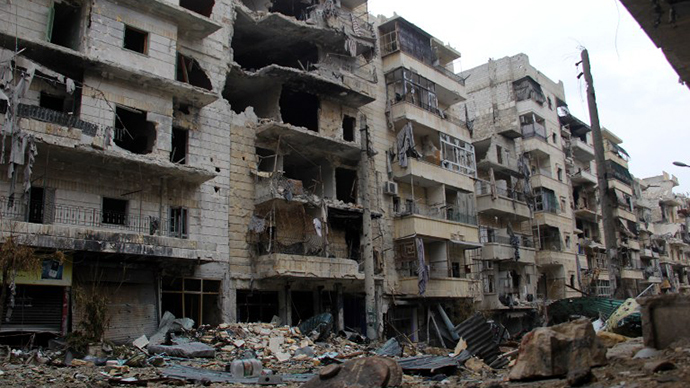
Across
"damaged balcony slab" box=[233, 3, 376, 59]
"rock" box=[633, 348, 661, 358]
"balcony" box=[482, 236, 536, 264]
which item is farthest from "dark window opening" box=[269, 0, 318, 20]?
"rock" box=[633, 348, 661, 358]

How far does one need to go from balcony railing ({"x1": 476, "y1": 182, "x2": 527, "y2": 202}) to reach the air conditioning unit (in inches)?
346

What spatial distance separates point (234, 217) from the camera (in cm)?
2377

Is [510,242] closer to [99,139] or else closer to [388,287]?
[388,287]

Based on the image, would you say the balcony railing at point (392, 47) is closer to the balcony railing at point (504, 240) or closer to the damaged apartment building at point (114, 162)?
the balcony railing at point (504, 240)

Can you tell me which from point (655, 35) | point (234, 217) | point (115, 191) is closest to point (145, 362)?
point (115, 191)

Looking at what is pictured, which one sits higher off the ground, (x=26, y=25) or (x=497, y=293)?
(x=26, y=25)

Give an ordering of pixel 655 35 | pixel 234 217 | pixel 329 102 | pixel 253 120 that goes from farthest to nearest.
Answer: pixel 329 102 → pixel 253 120 → pixel 234 217 → pixel 655 35

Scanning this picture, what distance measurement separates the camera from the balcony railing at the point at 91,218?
18.0 m

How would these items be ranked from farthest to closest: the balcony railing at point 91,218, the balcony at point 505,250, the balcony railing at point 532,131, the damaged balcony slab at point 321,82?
the balcony railing at point 532,131
the balcony at point 505,250
the damaged balcony slab at point 321,82
the balcony railing at point 91,218

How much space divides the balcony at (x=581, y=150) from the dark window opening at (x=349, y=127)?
83.8 feet

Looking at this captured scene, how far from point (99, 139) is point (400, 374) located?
13.4m

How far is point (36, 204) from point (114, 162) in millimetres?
2681

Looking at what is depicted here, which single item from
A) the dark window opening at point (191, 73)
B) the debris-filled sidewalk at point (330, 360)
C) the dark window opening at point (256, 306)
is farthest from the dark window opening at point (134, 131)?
the dark window opening at point (256, 306)

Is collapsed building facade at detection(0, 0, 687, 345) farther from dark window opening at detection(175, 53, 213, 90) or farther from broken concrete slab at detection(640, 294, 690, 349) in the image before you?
broken concrete slab at detection(640, 294, 690, 349)
